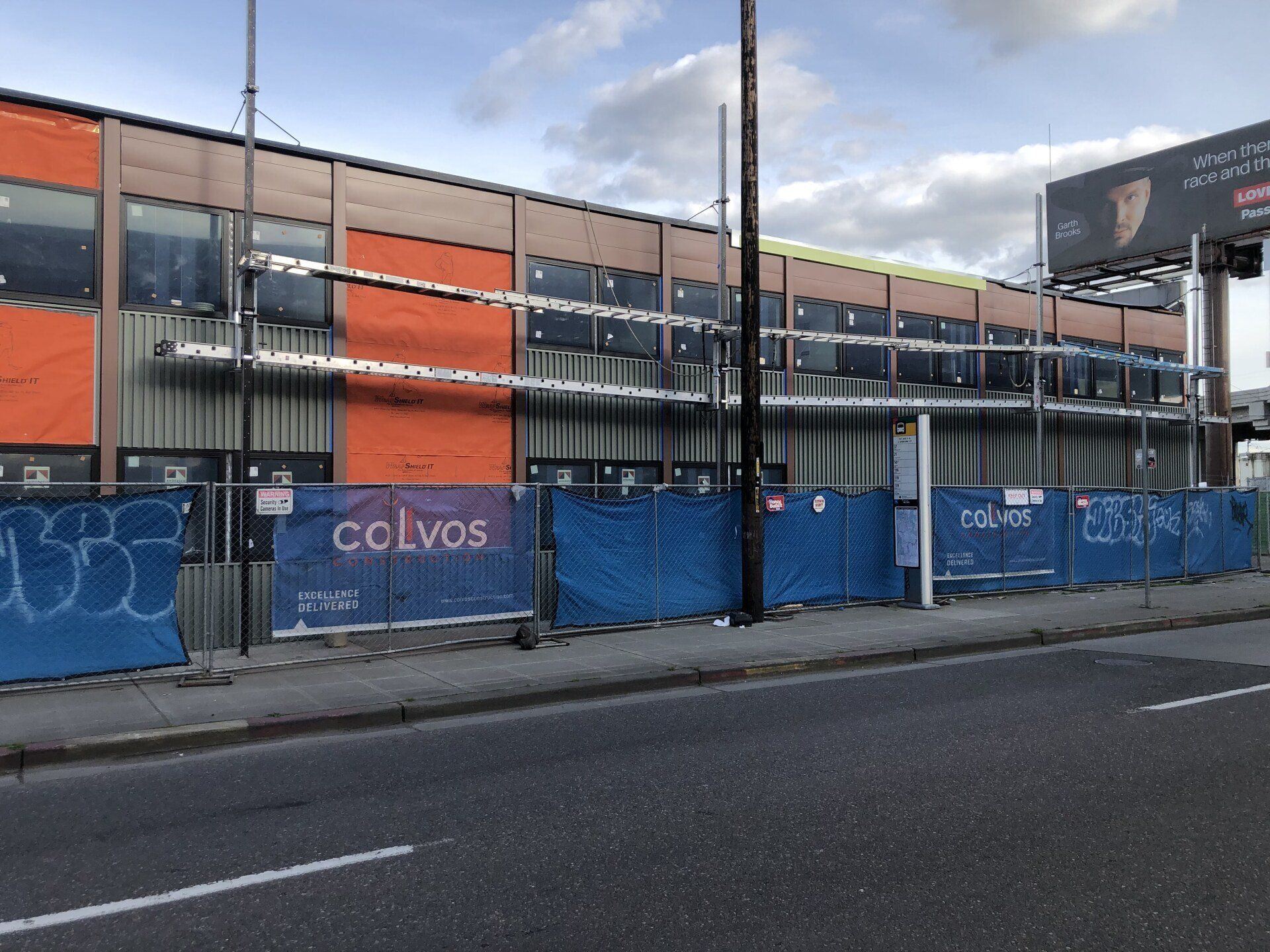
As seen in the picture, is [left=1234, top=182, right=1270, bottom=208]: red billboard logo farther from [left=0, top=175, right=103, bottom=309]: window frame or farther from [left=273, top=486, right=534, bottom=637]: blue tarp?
[left=0, top=175, right=103, bottom=309]: window frame

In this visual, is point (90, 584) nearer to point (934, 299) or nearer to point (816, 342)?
point (816, 342)

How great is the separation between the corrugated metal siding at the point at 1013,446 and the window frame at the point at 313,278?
1387 cm

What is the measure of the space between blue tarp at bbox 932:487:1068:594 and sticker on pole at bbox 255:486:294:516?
10192mm

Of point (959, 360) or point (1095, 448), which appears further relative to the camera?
point (1095, 448)

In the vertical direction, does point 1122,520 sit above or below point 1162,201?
below

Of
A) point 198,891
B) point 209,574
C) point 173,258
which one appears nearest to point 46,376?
point 173,258

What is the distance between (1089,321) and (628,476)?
45.3 ft

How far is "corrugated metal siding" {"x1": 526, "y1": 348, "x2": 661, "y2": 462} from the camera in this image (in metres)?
15.3

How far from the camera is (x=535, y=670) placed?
1005cm

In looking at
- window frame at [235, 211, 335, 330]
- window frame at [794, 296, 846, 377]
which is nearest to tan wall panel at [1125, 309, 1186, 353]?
window frame at [794, 296, 846, 377]

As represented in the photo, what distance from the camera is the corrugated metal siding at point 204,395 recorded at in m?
12.1

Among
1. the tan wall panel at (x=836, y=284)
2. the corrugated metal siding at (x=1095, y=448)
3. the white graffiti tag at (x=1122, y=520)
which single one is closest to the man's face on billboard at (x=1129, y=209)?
the corrugated metal siding at (x=1095, y=448)

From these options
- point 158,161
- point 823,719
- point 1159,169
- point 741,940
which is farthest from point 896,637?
point 1159,169

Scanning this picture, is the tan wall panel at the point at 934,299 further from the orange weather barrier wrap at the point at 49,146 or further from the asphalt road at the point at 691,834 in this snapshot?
the orange weather barrier wrap at the point at 49,146
